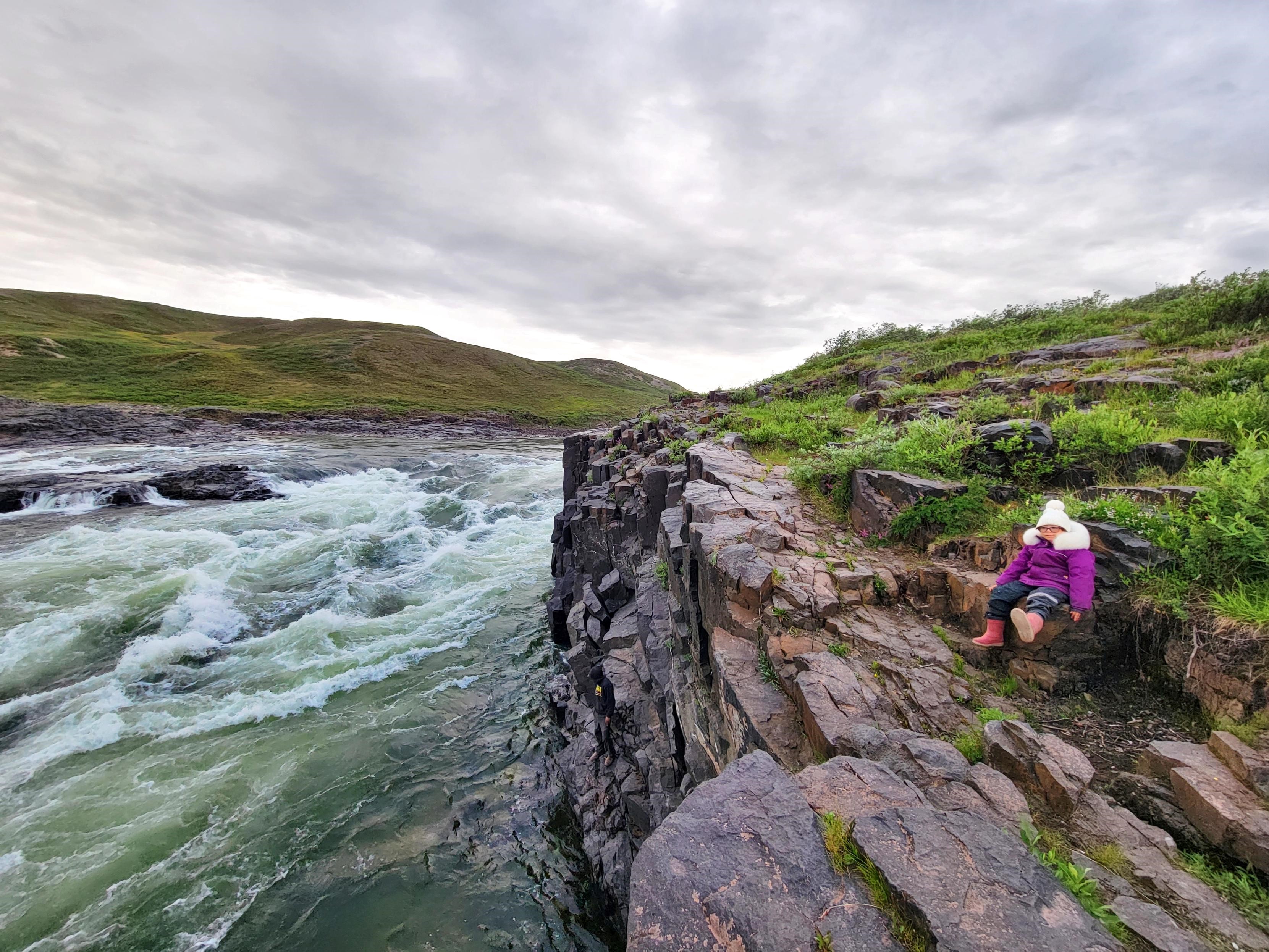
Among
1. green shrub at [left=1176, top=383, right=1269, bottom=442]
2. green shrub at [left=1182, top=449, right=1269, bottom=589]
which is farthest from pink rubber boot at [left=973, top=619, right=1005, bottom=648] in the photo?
green shrub at [left=1176, top=383, right=1269, bottom=442]

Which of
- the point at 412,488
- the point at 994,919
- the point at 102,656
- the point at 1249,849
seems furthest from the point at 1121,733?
the point at 412,488

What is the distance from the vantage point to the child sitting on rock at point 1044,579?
15.0ft

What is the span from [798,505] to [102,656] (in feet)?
51.8

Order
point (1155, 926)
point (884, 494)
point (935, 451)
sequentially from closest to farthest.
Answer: point (1155, 926), point (884, 494), point (935, 451)

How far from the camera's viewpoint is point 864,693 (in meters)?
4.62

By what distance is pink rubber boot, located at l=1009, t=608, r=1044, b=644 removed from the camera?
4504 millimetres

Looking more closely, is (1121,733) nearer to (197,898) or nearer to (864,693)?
(864,693)

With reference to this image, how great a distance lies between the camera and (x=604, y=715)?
9.49 m

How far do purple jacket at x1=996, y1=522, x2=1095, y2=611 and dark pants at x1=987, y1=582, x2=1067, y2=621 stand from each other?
5 centimetres

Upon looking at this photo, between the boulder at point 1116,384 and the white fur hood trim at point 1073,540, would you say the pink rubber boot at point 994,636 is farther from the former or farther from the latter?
the boulder at point 1116,384

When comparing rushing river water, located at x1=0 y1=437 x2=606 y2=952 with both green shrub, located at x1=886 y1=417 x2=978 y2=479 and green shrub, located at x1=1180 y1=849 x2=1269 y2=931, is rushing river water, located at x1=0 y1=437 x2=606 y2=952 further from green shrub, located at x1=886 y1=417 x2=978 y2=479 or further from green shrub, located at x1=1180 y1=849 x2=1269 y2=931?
green shrub, located at x1=886 y1=417 x2=978 y2=479

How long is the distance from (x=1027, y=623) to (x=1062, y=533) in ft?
3.36

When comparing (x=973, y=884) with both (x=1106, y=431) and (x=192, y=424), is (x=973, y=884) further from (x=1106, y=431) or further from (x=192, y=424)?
(x=192, y=424)

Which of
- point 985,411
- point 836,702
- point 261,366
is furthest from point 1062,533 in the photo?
point 261,366
